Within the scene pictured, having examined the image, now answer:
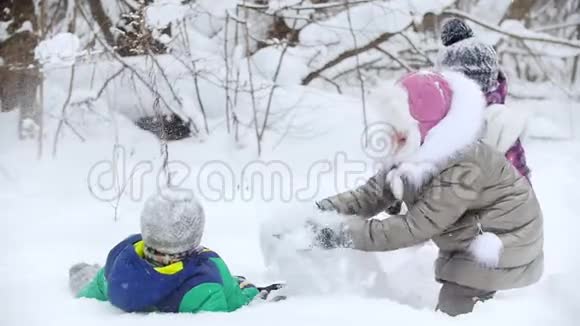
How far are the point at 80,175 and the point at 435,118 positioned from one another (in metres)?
2.26

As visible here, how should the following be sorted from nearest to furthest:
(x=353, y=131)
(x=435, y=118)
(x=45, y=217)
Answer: (x=435, y=118), (x=45, y=217), (x=353, y=131)

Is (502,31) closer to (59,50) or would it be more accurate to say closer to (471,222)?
(59,50)

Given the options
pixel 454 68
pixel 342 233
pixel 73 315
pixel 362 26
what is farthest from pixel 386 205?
pixel 362 26

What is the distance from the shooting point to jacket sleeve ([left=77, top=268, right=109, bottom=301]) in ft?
6.75

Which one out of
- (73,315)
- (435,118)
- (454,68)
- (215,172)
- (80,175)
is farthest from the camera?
(215,172)

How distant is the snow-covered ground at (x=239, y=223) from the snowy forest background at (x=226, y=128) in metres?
0.01

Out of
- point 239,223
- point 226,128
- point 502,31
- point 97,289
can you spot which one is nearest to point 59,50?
point 226,128

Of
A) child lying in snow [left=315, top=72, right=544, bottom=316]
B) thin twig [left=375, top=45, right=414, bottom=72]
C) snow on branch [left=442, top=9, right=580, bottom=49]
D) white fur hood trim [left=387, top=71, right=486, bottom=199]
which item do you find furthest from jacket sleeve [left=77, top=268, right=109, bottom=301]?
snow on branch [left=442, top=9, right=580, bottom=49]

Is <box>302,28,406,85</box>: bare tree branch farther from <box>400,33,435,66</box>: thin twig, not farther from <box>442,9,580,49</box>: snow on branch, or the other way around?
<box>442,9,580,49</box>: snow on branch

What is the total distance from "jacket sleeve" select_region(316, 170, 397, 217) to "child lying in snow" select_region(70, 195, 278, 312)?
0.59 meters

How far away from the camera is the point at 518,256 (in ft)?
7.44

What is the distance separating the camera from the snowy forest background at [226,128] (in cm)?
248

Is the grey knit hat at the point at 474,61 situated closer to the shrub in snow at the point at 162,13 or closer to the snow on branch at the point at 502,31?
the shrub in snow at the point at 162,13

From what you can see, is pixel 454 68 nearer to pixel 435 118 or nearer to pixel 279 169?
pixel 435 118
